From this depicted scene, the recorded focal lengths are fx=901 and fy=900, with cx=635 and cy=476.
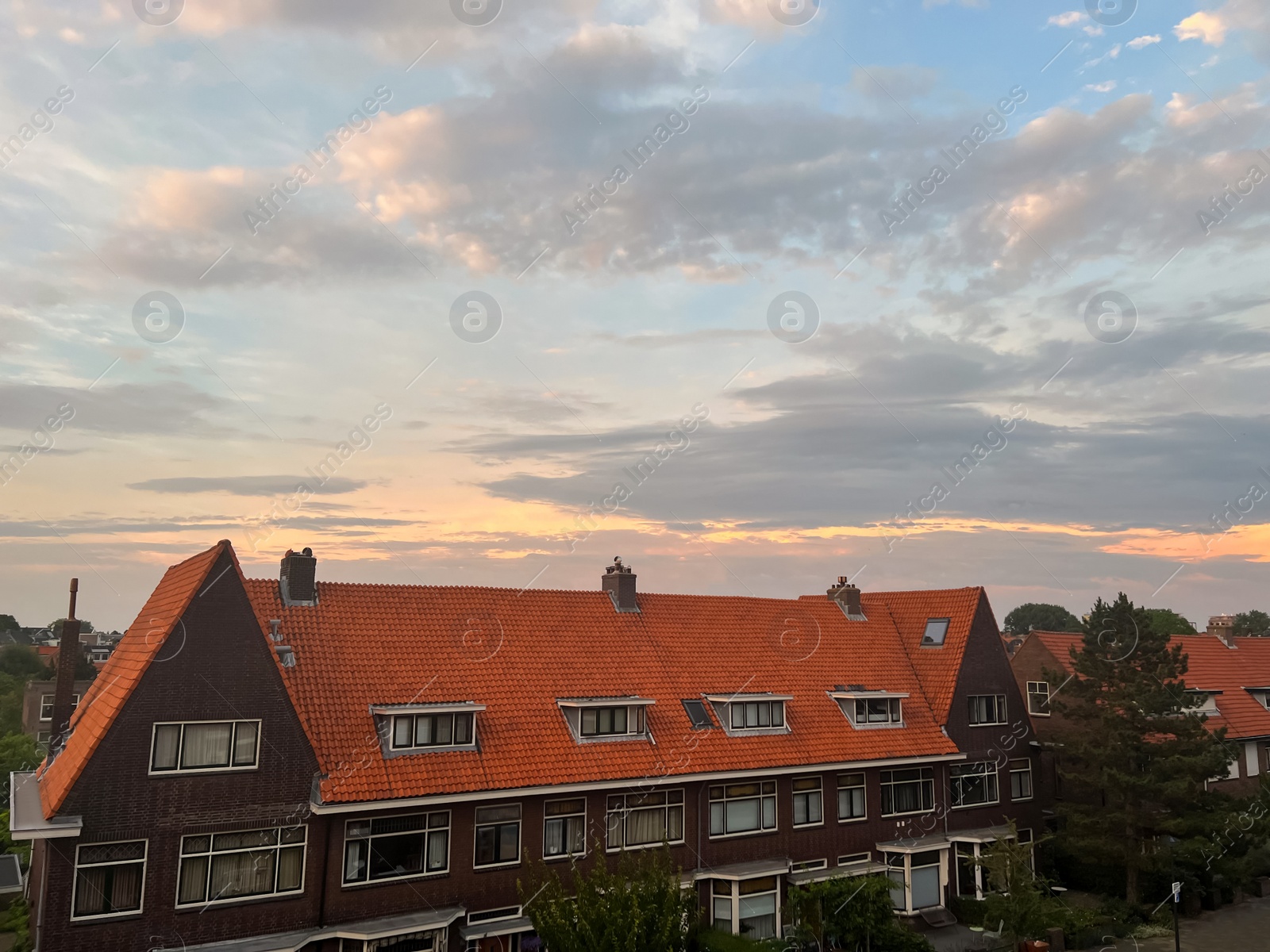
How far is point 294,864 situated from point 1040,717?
103 ft

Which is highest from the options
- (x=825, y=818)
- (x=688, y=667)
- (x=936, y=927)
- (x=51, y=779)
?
(x=688, y=667)

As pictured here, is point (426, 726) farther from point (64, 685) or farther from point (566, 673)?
point (64, 685)

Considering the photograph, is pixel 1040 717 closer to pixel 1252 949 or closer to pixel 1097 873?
pixel 1097 873

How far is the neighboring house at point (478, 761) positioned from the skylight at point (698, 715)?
89 millimetres

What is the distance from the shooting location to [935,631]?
35594 millimetres

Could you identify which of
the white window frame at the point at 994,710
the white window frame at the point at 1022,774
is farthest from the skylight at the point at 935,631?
the white window frame at the point at 1022,774

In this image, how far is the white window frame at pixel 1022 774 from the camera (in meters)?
34.2

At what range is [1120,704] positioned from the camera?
30.1m

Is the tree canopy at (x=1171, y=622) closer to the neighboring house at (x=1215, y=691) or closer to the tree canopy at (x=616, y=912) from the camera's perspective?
the neighboring house at (x=1215, y=691)

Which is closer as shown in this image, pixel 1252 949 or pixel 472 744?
pixel 472 744

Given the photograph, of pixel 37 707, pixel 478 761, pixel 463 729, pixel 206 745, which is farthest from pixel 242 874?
pixel 37 707

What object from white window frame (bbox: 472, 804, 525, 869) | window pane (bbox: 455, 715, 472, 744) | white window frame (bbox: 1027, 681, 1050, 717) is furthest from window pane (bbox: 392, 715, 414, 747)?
white window frame (bbox: 1027, 681, 1050, 717)


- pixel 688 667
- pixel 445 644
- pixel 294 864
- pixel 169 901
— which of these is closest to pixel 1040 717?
pixel 688 667

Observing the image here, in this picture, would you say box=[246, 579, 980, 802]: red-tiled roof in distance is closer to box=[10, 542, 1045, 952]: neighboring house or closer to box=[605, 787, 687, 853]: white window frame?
box=[10, 542, 1045, 952]: neighboring house
